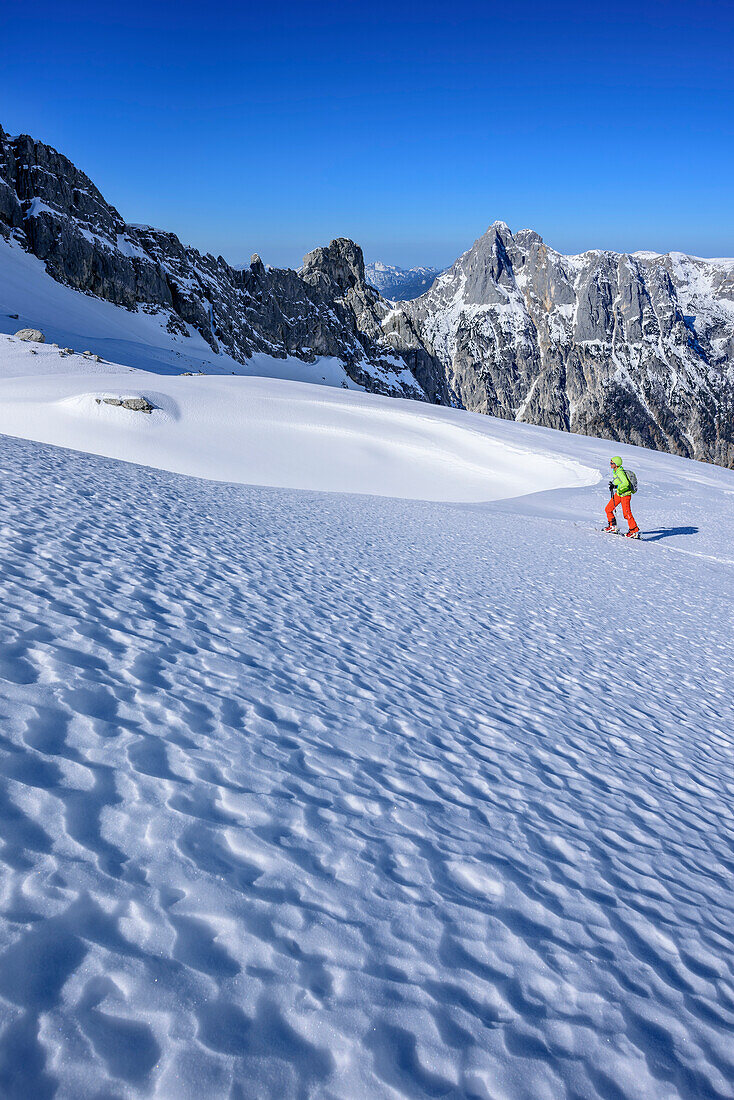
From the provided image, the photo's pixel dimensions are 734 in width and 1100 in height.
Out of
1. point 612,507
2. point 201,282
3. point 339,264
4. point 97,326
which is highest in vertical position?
point 339,264

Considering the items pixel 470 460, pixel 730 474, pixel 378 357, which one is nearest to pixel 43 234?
pixel 378 357

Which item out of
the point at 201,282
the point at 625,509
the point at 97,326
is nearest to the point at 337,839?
the point at 625,509

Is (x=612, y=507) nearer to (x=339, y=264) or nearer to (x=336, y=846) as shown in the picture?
(x=336, y=846)

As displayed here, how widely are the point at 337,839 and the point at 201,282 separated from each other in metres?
107

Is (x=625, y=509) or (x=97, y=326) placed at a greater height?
(x=97, y=326)

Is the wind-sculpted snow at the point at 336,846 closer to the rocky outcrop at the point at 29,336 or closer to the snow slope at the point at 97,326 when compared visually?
the rocky outcrop at the point at 29,336

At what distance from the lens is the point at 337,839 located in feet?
10.5

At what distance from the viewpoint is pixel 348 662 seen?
18.6 ft

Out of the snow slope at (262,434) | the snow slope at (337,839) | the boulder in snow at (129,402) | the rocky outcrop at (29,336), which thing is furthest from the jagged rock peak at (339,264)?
the snow slope at (337,839)

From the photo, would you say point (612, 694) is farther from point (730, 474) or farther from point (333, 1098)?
point (730, 474)

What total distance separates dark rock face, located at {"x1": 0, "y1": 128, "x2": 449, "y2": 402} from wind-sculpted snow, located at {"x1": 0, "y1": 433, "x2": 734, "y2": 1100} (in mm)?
89184

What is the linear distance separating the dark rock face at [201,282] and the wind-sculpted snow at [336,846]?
293 feet

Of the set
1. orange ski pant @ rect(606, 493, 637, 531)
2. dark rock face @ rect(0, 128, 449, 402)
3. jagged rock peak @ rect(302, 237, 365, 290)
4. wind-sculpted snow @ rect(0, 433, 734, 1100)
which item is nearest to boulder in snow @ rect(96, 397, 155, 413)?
wind-sculpted snow @ rect(0, 433, 734, 1100)

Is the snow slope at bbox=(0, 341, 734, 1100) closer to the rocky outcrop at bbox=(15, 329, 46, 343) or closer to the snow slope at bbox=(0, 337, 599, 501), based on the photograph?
the snow slope at bbox=(0, 337, 599, 501)
